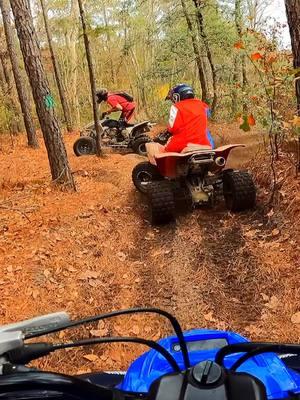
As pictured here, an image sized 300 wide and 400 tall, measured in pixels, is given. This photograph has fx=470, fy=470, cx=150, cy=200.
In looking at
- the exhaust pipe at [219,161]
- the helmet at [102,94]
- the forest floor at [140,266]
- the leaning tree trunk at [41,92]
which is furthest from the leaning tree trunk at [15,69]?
the exhaust pipe at [219,161]

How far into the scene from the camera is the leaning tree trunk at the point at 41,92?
25.2 ft

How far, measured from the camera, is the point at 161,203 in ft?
21.2

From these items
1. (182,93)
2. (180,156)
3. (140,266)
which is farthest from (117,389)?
(182,93)

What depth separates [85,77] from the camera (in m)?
29.2

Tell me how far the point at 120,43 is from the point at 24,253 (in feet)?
90.0

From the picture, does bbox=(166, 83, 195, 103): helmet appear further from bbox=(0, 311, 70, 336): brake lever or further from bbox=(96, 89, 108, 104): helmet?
bbox=(0, 311, 70, 336): brake lever

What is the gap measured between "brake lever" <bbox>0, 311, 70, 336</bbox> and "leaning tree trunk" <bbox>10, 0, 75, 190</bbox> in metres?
7.01

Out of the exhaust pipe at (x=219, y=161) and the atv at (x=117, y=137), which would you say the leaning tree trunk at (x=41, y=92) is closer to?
the exhaust pipe at (x=219, y=161)

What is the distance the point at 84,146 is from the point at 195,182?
6.29 meters

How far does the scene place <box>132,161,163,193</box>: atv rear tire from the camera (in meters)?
7.76

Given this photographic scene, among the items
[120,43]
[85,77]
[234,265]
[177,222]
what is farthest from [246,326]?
[120,43]

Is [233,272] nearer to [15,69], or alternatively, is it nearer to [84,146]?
[84,146]

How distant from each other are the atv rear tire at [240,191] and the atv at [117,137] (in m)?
6.01

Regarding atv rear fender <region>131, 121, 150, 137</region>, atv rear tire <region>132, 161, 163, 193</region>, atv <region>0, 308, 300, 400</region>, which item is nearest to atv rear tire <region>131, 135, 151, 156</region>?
atv rear fender <region>131, 121, 150, 137</region>
